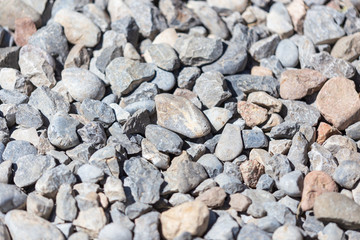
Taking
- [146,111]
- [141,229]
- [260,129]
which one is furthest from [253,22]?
[141,229]

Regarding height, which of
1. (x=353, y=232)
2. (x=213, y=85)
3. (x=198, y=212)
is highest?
(x=213, y=85)

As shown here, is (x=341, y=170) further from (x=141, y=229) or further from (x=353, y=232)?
(x=141, y=229)

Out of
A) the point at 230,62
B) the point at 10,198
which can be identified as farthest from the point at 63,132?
the point at 230,62

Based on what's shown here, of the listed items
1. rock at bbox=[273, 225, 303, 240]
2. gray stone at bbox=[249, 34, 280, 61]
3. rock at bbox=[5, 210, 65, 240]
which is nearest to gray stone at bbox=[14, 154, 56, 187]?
rock at bbox=[5, 210, 65, 240]

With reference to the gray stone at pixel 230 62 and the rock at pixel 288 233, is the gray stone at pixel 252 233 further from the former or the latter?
the gray stone at pixel 230 62

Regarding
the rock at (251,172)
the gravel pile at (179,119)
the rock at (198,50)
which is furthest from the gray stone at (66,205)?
the rock at (198,50)

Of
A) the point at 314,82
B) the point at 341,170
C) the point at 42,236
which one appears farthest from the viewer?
the point at 314,82
